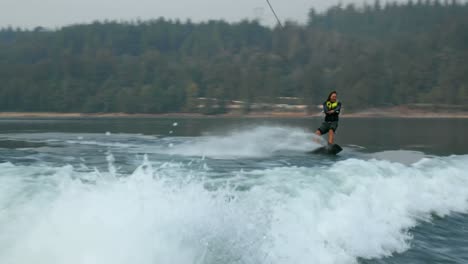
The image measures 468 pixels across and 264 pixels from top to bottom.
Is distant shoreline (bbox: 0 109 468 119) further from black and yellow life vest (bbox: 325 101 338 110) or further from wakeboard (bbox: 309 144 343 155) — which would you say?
black and yellow life vest (bbox: 325 101 338 110)

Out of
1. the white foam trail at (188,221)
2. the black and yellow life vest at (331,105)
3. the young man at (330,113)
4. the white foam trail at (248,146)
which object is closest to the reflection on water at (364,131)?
the white foam trail at (248,146)

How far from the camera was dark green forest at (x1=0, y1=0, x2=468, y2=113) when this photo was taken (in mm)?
112188

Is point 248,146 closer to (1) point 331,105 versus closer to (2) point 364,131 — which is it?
(1) point 331,105

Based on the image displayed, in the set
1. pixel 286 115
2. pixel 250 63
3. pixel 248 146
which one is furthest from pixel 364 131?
pixel 250 63

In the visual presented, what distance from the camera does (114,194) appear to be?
25.4ft

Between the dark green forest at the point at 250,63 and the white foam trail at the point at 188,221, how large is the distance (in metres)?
98.2

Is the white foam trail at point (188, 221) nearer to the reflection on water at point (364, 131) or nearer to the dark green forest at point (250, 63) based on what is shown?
the reflection on water at point (364, 131)

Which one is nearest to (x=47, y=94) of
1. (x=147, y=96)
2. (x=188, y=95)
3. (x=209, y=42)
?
(x=147, y=96)

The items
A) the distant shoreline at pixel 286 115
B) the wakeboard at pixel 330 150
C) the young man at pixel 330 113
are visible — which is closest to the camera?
the young man at pixel 330 113

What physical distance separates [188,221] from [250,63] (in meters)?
130

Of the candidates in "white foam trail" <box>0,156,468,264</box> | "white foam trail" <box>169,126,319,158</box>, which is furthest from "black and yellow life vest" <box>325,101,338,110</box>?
"white foam trail" <box>0,156,468,264</box>

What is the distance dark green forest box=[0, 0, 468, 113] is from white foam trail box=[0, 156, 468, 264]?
322 ft

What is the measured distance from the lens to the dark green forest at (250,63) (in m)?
112

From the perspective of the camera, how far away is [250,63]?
136 meters
